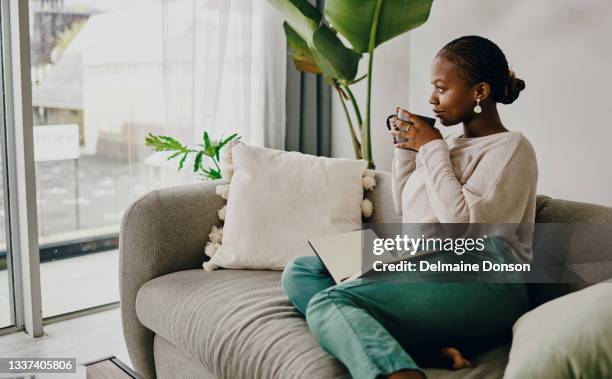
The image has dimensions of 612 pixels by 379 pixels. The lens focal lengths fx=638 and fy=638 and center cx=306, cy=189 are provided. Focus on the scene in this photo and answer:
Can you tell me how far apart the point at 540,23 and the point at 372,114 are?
0.91 m

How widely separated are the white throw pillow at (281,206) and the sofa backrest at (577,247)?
24.2 inches

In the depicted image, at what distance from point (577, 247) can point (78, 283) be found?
2175mm

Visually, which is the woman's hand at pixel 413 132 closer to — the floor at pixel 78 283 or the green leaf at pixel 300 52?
the green leaf at pixel 300 52

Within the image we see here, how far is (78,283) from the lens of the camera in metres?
2.89

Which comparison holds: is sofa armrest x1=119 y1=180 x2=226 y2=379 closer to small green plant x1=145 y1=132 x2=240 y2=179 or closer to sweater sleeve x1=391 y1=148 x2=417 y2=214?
small green plant x1=145 y1=132 x2=240 y2=179

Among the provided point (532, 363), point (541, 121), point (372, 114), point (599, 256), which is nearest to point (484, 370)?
point (532, 363)

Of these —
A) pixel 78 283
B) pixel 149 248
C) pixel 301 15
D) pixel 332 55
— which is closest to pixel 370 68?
pixel 332 55

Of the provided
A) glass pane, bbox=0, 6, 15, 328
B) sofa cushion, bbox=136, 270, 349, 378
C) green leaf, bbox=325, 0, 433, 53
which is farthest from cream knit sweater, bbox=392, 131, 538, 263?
glass pane, bbox=0, 6, 15, 328

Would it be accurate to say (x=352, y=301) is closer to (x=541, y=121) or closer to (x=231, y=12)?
(x=541, y=121)

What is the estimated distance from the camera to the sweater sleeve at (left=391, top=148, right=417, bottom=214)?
1.73 meters

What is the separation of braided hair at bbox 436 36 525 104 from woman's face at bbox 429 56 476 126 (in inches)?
0.7

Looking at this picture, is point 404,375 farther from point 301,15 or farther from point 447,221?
point 301,15

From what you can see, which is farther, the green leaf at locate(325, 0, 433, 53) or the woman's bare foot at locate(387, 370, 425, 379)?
the green leaf at locate(325, 0, 433, 53)

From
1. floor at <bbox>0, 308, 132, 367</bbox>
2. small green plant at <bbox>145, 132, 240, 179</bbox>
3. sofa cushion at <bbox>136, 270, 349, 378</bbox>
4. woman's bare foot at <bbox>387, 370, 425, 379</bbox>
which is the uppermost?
small green plant at <bbox>145, 132, 240, 179</bbox>
